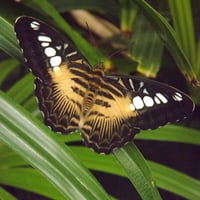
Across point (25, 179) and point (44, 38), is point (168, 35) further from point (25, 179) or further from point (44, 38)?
point (25, 179)

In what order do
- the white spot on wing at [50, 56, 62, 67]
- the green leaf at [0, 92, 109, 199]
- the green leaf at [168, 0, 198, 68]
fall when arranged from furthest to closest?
the green leaf at [168, 0, 198, 68]
the white spot on wing at [50, 56, 62, 67]
the green leaf at [0, 92, 109, 199]

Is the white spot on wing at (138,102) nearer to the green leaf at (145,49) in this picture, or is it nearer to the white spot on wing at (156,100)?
the white spot on wing at (156,100)

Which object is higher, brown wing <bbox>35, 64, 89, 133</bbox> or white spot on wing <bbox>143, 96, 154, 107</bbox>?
brown wing <bbox>35, 64, 89, 133</bbox>

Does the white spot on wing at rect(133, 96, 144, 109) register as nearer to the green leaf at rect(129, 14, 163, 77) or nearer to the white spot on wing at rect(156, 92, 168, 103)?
the white spot on wing at rect(156, 92, 168, 103)

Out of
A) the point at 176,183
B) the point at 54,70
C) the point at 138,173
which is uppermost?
the point at 54,70

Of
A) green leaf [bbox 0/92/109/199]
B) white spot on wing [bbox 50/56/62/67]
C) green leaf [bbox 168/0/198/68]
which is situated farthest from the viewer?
green leaf [bbox 168/0/198/68]

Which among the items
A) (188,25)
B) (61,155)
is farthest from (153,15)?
(61,155)

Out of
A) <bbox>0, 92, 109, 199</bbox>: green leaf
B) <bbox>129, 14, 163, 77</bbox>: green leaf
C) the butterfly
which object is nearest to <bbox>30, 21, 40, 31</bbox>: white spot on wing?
the butterfly

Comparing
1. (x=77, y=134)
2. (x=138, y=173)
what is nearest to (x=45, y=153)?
(x=138, y=173)
